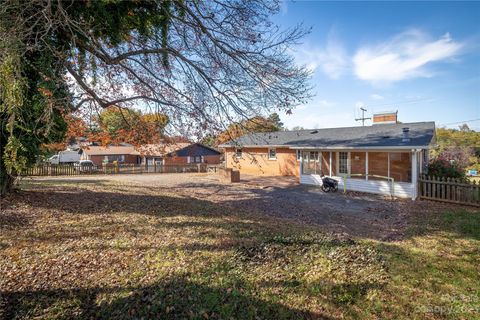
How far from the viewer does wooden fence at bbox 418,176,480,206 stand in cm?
980

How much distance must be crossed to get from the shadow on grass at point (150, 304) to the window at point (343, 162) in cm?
1372

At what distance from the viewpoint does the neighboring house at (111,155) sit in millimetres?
39656

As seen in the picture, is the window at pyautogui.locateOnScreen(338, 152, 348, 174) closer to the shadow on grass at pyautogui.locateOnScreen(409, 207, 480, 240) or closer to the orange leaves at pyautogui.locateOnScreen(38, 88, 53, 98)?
the shadow on grass at pyautogui.locateOnScreen(409, 207, 480, 240)

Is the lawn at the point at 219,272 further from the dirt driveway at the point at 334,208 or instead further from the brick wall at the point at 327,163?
the brick wall at the point at 327,163

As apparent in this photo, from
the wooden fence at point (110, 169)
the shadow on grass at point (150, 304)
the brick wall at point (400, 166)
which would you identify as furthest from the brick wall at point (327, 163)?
the shadow on grass at point (150, 304)

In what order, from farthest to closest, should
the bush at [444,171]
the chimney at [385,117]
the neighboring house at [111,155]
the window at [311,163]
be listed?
the neighboring house at [111,155] → the chimney at [385,117] → the window at [311,163] → the bush at [444,171]

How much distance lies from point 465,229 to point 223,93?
7814mm

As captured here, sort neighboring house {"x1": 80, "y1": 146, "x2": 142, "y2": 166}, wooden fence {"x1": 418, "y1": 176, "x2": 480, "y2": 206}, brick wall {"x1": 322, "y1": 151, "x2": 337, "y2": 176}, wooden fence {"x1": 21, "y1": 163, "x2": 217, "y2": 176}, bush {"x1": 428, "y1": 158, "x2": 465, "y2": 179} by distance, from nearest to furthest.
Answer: wooden fence {"x1": 418, "y1": 176, "x2": 480, "y2": 206}, bush {"x1": 428, "y1": 158, "x2": 465, "y2": 179}, brick wall {"x1": 322, "y1": 151, "x2": 337, "y2": 176}, wooden fence {"x1": 21, "y1": 163, "x2": 217, "y2": 176}, neighboring house {"x1": 80, "y1": 146, "x2": 142, "y2": 166}

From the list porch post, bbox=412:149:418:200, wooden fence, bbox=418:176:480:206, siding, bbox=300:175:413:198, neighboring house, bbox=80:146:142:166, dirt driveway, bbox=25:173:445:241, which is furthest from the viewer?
neighboring house, bbox=80:146:142:166

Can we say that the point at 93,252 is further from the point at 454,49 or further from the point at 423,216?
the point at 454,49

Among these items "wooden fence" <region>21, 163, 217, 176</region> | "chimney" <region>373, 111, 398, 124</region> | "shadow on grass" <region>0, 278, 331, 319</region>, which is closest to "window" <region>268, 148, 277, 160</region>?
"wooden fence" <region>21, 163, 217, 176</region>

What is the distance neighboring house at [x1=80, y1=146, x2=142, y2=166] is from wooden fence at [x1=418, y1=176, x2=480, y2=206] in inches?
1466

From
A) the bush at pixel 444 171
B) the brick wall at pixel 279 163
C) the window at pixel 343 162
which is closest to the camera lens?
the bush at pixel 444 171

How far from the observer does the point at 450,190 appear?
1043 centimetres
